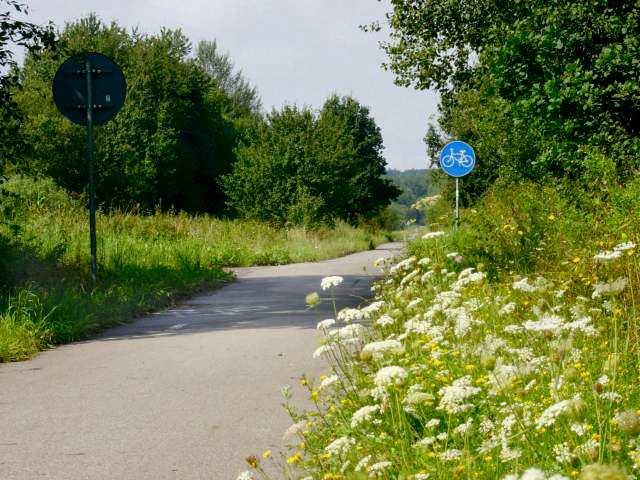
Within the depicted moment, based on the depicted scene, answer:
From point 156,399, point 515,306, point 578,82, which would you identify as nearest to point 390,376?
point 156,399

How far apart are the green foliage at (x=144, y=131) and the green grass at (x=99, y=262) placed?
1171 cm

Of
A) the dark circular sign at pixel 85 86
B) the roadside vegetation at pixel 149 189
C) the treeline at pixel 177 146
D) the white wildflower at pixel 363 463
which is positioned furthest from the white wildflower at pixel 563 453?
the treeline at pixel 177 146

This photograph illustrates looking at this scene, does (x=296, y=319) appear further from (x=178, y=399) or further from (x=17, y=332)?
(x=178, y=399)

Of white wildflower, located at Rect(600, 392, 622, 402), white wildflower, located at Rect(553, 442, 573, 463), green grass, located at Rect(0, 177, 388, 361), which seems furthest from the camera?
green grass, located at Rect(0, 177, 388, 361)

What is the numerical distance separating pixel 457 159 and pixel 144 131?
26449 mm

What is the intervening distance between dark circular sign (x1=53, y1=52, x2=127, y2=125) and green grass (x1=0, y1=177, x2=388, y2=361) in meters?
1.67

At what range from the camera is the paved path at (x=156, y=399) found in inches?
183

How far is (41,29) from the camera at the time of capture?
36.1 feet

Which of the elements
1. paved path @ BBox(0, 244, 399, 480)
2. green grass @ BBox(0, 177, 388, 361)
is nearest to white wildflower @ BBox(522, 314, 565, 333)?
paved path @ BBox(0, 244, 399, 480)

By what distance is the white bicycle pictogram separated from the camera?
20266mm

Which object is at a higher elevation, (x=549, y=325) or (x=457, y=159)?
(x=457, y=159)

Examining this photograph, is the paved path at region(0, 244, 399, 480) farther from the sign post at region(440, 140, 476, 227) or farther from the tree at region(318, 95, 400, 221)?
the tree at region(318, 95, 400, 221)

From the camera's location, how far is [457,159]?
67.3 feet

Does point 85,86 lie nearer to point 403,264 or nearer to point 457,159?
point 403,264
